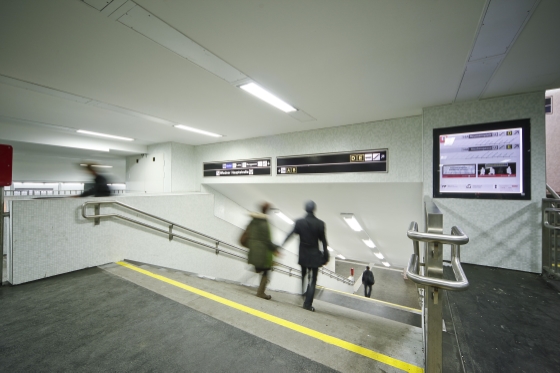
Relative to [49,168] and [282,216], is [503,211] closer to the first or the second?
[282,216]

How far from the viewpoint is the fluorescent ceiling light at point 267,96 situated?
2.91 metres

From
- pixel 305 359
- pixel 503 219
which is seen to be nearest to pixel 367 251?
pixel 503 219

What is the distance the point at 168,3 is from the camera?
1.59 meters

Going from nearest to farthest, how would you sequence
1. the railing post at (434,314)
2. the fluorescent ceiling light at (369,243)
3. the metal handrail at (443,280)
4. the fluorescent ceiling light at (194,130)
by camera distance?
the metal handrail at (443,280) → the railing post at (434,314) → the fluorescent ceiling light at (194,130) → the fluorescent ceiling light at (369,243)

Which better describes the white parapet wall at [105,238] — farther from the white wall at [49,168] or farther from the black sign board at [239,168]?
the white wall at [49,168]

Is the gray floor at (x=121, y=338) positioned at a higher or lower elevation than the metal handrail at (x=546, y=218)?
lower

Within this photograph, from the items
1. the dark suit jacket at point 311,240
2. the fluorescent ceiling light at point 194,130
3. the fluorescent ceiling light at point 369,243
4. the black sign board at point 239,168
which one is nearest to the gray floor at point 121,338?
the dark suit jacket at point 311,240

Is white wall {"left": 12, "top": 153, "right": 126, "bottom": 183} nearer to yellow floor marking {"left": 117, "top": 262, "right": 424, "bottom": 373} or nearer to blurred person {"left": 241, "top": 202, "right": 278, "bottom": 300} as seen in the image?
blurred person {"left": 241, "top": 202, "right": 278, "bottom": 300}

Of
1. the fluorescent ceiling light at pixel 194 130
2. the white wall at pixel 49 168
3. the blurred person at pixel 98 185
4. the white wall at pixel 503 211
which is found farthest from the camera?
the white wall at pixel 49 168

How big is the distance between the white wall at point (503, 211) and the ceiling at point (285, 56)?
0.22 meters

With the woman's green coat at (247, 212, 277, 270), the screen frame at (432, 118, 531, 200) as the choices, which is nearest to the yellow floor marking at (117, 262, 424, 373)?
the woman's green coat at (247, 212, 277, 270)

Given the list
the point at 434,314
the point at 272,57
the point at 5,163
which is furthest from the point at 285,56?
the point at 5,163

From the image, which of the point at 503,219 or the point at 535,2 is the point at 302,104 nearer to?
the point at 535,2

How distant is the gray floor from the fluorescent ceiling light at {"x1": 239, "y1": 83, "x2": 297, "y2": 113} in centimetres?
265
